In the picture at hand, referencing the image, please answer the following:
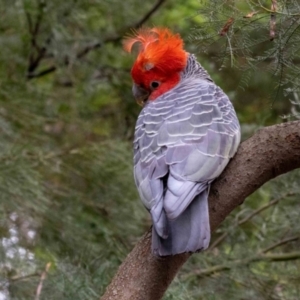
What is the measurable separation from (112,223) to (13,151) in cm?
79

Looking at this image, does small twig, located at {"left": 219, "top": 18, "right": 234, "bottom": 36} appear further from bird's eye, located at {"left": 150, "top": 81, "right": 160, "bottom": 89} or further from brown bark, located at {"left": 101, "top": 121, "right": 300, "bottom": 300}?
bird's eye, located at {"left": 150, "top": 81, "right": 160, "bottom": 89}

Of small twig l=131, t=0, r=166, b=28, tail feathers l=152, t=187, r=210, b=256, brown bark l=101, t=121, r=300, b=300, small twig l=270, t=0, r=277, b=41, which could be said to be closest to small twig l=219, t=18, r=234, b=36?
small twig l=270, t=0, r=277, b=41

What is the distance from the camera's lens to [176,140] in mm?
2543

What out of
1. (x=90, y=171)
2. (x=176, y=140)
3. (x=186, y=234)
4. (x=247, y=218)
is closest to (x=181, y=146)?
(x=176, y=140)

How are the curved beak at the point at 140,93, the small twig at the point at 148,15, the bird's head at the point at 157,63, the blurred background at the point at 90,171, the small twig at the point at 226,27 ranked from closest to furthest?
the small twig at the point at 226,27 < the bird's head at the point at 157,63 < the curved beak at the point at 140,93 < the blurred background at the point at 90,171 < the small twig at the point at 148,15

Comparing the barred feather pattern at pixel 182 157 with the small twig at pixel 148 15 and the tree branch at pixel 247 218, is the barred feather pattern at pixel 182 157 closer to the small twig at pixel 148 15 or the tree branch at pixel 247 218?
the tree branch at pixel 247 218

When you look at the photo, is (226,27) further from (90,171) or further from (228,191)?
(90,171)

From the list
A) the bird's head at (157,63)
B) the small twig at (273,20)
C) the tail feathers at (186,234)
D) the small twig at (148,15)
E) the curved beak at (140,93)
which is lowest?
the small twig at (148,15)

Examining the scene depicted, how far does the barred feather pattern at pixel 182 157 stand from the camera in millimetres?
2154

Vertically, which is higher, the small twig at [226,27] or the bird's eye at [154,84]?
the small twig at [226,27]

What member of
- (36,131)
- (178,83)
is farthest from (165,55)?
(36,131)

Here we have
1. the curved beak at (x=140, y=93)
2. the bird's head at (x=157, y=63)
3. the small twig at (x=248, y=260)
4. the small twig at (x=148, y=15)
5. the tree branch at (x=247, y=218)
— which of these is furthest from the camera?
the small twig at (x=148, y=15)

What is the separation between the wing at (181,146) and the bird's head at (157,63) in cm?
13

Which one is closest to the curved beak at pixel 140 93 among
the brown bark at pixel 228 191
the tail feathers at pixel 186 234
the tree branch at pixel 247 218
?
the brown bark at pixel 228 191
